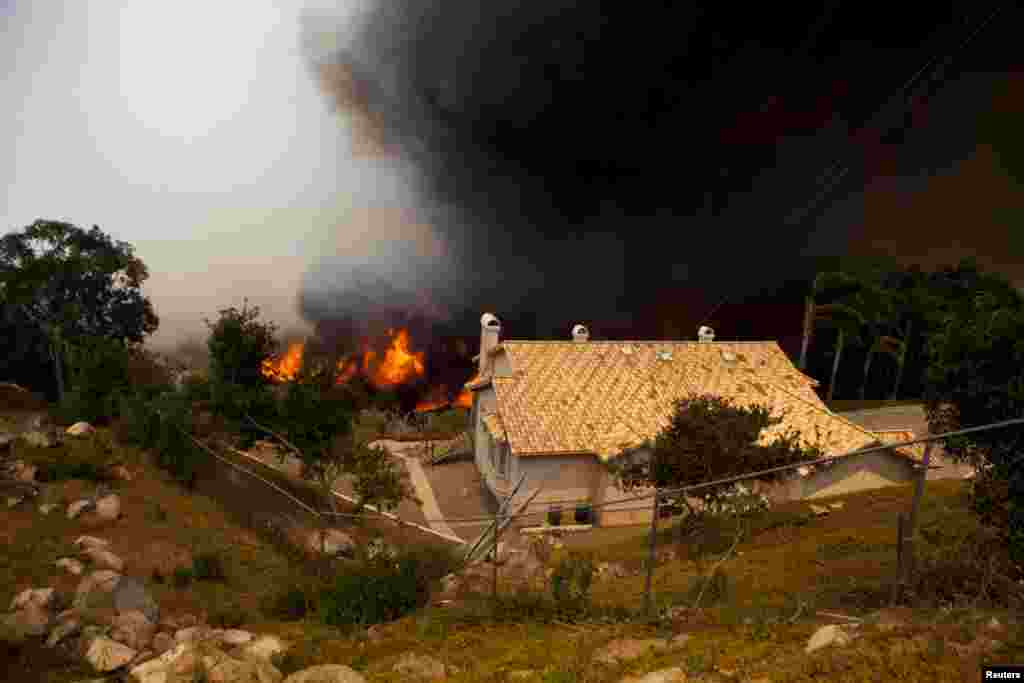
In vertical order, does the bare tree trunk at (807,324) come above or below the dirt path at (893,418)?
above

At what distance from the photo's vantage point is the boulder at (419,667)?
10.5 metres

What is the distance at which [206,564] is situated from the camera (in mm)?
16625

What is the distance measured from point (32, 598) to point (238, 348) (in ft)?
33.8

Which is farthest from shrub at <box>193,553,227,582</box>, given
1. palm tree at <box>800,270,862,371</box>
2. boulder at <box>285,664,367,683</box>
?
palm tree at <box>800,270,862,371</box>

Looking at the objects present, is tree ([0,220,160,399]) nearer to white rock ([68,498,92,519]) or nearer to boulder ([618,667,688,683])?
white rock ([68,498,92,519])

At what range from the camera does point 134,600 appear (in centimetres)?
1378

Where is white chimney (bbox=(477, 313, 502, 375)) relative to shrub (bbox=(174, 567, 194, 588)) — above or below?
above

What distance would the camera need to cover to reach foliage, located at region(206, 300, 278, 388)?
22.0 m

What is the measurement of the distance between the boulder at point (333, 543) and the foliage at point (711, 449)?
10.0m

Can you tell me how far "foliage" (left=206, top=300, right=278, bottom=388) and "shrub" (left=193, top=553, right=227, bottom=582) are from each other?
271 inches

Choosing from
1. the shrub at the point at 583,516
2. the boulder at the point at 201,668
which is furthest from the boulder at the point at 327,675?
the shrub at the point at 583,516

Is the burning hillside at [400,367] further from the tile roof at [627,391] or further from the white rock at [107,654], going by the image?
the white rock at [107,654]

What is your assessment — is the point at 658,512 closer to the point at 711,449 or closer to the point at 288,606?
the point at 711,449

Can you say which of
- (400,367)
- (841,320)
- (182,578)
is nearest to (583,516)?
(182,578)
